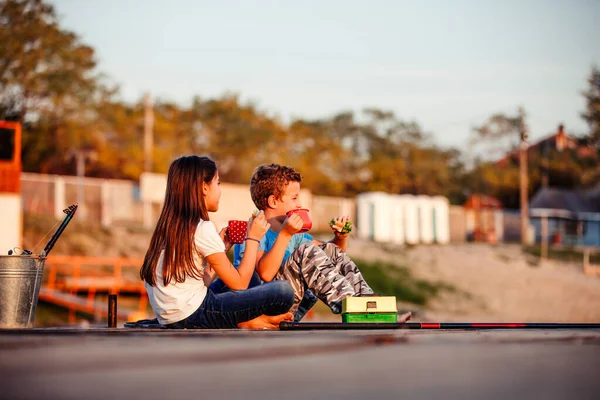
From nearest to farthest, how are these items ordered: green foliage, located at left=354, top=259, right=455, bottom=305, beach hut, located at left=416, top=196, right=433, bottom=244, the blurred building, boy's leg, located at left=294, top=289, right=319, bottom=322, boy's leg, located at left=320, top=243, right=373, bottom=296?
boy's leg, located at left=320, top=243, right=373, bottom=296 < boy's leg, located at left=294, top=289, right=319, bottom=322 < green foliage, located at left=354, top=259, right=455, bottom=305 < beach hut, located at left=416, top=196, right=433, bottom=244 < the blurred building

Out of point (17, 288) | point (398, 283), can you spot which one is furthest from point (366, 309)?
point (398, 283)

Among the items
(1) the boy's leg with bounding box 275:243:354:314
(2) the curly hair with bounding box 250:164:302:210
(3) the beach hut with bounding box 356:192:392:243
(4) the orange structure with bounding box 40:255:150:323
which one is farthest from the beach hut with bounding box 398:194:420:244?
(1) the boy's leg with bounding box 275:243:354:314

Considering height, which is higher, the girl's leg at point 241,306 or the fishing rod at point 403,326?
the girl's leg at point 241,306

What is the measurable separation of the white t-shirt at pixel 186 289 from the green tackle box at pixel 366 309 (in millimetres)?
748

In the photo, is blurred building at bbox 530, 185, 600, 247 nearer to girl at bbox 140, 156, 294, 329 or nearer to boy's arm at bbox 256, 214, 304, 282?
boy's arm at bbox 256, 214, 304, 282

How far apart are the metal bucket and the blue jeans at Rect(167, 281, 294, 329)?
2.54 feet

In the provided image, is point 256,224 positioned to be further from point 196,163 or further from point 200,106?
point 200,106

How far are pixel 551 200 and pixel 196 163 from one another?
5933 centimetres

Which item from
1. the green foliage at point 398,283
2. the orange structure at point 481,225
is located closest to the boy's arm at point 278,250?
the green foliage at point 398,283

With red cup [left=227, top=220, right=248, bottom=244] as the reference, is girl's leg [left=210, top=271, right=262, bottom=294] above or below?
below

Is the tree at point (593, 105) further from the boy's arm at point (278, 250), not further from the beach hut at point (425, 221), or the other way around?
the boy's arm at point (278, 250)

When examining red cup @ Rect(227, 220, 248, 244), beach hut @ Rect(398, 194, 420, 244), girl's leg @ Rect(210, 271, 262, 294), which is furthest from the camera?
beach hut @ Rect(398, 194, 420, 244)

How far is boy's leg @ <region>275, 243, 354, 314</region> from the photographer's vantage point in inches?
219

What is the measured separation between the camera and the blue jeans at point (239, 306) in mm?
5137
